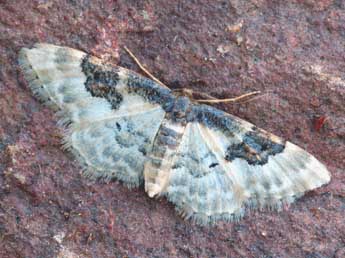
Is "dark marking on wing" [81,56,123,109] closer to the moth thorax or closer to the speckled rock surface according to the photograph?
the speckled rock surface

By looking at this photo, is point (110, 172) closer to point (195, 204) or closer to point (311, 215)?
point (195, 204)

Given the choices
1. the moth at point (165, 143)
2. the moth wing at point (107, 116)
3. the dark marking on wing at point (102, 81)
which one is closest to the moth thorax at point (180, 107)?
the moth at point (165, 143)

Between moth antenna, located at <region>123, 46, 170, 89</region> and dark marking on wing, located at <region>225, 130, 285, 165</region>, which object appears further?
moth antenna, located at <region>123, 46, 170, 89</region>

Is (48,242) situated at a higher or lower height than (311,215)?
lower

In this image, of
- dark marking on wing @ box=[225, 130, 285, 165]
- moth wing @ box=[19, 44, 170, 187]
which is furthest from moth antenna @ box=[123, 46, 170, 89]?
dark marking on wing @ box=[225, 130, 285, 165]

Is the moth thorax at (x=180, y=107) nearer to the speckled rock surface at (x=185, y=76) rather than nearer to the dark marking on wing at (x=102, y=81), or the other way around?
the speckled rock surface at (x=185, y=76)

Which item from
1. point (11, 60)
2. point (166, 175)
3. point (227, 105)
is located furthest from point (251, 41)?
point (11, 60)
